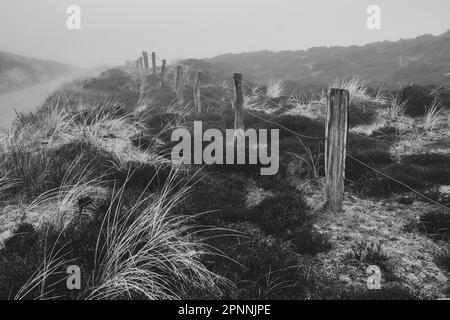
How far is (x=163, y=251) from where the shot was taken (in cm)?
466

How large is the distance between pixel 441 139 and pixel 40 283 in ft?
34.3

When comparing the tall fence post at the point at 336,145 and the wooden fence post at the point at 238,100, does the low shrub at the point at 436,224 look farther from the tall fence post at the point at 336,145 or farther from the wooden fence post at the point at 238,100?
the wooden fence post at the point at 238,100

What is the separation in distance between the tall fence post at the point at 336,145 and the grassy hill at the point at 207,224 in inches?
12.1

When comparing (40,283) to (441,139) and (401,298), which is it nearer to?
(401,298)

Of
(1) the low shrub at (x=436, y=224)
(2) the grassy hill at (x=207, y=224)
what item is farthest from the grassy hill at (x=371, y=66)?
(1) the low shrub at (x=436, y=224)

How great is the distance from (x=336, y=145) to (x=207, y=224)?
237cm

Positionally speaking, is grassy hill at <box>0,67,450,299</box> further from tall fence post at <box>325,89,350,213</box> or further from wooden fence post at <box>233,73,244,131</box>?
wooden fence post at <box>233,73,244,131</box>

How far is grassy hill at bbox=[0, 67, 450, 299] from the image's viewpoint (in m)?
4.23

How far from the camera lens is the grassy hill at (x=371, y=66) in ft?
89.1

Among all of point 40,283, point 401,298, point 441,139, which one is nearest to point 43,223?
point 40,283

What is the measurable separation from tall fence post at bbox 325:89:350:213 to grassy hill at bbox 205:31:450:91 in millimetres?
19010

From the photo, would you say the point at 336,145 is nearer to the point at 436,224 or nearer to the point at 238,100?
the point at 436,224

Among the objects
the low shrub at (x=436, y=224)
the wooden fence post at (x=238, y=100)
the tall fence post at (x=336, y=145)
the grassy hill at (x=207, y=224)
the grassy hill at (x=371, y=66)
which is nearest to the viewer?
the grassy hill at (x=207, y=224)

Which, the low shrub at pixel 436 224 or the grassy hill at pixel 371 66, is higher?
the grassy hill at pixel 371 66
